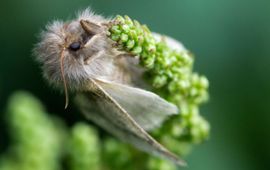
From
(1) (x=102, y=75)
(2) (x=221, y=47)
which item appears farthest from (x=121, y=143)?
(2) (x=221, y=47)

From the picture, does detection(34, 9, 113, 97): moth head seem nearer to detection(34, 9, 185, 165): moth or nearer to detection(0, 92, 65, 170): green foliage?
detection(34, 9, 185, 165): moth

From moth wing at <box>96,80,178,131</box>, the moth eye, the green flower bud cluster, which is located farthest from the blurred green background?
the moth eye

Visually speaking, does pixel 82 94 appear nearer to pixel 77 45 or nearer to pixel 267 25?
pixel 77 45

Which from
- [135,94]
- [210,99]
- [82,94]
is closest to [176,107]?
[135,94]

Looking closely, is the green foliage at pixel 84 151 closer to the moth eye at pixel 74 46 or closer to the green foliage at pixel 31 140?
the green foliage at pixel 31 140

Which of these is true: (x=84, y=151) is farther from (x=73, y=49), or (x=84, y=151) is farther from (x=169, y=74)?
(x=169, y=74)

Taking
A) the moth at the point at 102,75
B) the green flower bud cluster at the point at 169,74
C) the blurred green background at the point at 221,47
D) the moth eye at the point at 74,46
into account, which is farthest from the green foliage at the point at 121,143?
the blurred green background at the point at 221,47
